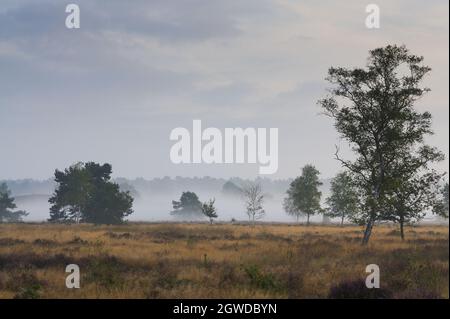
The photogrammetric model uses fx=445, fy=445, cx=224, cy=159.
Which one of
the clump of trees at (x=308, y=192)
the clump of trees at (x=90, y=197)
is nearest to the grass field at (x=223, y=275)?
the clump of trees at (x=90, y=197)

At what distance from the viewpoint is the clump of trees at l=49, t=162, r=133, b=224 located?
60.5m

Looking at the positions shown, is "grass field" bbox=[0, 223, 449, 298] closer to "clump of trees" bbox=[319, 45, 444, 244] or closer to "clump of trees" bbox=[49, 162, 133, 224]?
"clump of trees" bbox=[319, 45, 444, 244]

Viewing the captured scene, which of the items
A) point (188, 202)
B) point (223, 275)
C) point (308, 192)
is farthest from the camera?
point (188, 202)

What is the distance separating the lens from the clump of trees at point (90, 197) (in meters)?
60.5

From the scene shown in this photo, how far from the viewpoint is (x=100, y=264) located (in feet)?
57.2

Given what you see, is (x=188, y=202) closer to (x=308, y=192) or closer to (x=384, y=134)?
(x=308, y=192)

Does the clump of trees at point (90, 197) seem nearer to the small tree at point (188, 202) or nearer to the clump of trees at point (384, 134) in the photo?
the clump of trees at point (384, 134)

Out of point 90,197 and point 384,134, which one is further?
point 90,197

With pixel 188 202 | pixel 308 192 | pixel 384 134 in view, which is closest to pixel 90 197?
pixel 308 192

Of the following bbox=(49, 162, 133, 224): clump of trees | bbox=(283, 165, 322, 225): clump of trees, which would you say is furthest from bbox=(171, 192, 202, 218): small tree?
bbox=(49, 162, 133, 224): clump of trees

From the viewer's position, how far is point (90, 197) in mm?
63000

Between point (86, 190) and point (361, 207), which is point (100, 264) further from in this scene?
point (86, 190)
